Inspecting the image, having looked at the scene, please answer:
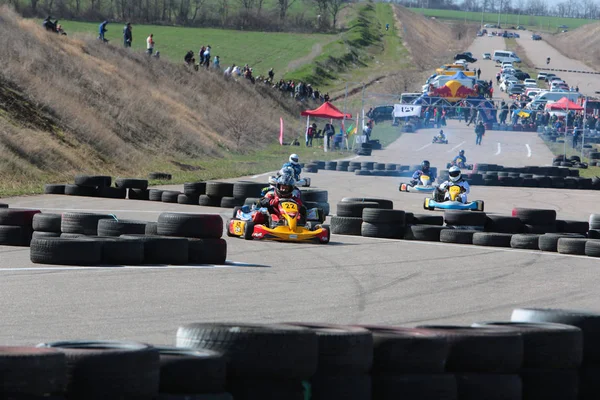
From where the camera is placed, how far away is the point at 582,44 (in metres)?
125

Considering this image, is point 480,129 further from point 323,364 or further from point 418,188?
point 323,364

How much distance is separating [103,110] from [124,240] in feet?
89.8

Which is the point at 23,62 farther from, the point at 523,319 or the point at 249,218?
the point at 523,319

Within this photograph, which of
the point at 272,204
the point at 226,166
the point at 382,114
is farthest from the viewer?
the point at 382,114

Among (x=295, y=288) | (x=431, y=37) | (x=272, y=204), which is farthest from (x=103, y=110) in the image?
(x=431, y=37)

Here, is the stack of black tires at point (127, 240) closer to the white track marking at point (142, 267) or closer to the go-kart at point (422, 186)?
the white track marking at point (142, 267)

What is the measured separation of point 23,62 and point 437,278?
28608 mm

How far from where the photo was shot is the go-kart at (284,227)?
54.1 ft

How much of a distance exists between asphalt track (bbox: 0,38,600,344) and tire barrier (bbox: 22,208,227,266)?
0.27m

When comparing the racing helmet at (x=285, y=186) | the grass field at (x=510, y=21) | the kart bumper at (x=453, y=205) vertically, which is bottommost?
the kart bumper at (x=453, y=205)

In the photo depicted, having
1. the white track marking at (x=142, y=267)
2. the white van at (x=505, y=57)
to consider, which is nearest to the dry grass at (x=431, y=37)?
the white van at (x=505, y=57)

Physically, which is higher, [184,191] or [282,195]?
[282,195]

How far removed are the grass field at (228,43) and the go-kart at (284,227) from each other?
58.7m

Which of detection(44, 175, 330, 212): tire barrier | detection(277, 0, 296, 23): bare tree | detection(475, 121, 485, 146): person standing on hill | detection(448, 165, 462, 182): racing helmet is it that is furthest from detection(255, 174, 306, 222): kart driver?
detection(277, 0, 296, 23): bare tree
